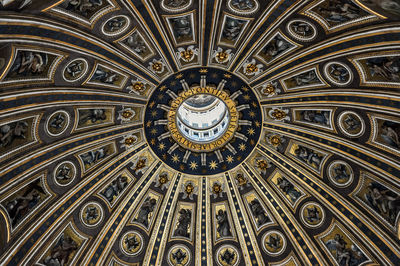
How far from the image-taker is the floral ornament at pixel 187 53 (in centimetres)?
1881

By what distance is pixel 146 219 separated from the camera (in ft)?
73.8

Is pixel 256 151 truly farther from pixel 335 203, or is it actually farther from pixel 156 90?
pixel 156 90

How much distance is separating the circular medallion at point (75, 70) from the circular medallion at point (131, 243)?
1054 centimetres

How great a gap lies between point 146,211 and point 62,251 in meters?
5.77

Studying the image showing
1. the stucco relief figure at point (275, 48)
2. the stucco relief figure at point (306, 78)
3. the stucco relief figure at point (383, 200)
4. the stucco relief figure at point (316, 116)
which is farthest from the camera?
the stucco relief figure at point (316, 116)

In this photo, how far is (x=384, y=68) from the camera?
49.6 feet

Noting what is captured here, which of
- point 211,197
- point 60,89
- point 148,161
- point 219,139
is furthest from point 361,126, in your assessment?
point 60,89

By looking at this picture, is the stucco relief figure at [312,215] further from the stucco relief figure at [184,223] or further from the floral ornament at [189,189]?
the stucco relief figure at [184,223]

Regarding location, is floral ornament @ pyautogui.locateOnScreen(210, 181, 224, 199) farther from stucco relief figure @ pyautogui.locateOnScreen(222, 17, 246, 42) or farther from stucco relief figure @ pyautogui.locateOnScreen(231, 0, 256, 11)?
stucco relief figure @ pyautogui.locateOnScreen(231, 0, 256, 11)

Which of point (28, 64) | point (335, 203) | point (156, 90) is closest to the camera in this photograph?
point (28, 64)

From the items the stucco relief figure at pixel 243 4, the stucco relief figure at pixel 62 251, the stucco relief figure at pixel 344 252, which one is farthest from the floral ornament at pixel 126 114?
the stucco relief figure at pixel 344 252

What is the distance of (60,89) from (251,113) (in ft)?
38.5

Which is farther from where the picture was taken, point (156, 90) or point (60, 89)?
point (156, 90)

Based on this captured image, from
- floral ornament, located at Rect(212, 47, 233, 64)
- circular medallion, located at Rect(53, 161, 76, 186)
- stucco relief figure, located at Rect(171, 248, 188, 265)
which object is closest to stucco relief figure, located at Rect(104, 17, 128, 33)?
floral ornament, located at Rect(212, 47, 233, 64)
